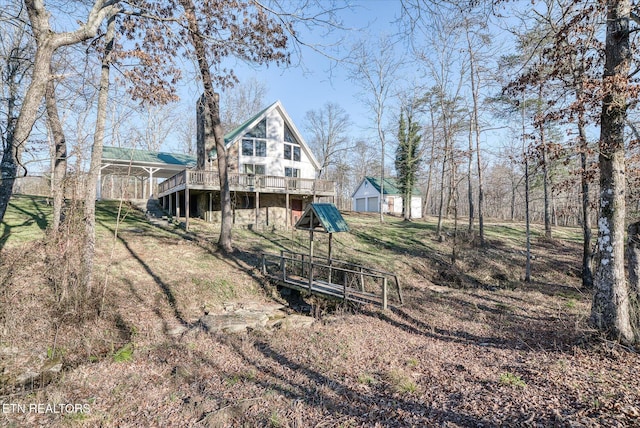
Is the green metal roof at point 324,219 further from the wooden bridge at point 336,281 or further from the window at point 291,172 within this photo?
the window at point 291,172

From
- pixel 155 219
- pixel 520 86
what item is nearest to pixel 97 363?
pixel 520 86

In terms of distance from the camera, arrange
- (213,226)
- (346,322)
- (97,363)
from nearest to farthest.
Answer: (97,363) < (346,322) < (213,226)

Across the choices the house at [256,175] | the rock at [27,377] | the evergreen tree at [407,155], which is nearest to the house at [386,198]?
the evergreen tree at [407,155]

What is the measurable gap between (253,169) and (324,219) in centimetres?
1329

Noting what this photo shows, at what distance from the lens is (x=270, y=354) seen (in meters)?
6.48

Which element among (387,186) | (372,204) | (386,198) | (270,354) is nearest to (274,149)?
(270,354)

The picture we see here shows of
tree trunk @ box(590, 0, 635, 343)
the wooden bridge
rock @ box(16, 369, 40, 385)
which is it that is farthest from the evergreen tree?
rock @ box(16, 369, 40, 385)

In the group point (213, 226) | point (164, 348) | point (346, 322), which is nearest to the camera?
point (164, 348)

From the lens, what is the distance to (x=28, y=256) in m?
8.55

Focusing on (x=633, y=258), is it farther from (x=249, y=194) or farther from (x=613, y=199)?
(x=249, y=194)

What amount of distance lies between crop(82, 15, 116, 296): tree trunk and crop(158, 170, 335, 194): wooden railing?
8717 mm

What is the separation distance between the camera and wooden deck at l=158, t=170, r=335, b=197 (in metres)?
17.6

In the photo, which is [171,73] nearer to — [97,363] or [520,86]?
[97,363]

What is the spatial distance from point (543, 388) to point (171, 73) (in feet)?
35.5
